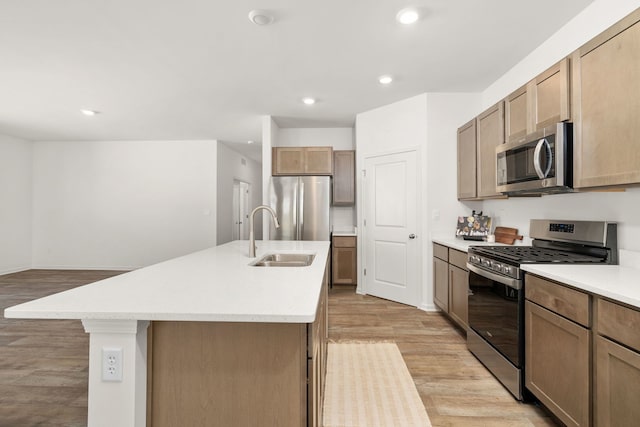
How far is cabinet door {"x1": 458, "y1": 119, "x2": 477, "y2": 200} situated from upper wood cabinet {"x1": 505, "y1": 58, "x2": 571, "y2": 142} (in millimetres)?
594

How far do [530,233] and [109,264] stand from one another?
7102 millimetres

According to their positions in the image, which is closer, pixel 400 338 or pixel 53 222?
pixel 400 338

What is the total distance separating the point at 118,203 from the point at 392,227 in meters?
5.48

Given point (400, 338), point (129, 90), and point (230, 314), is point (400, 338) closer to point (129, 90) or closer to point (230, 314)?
point (230, 314)

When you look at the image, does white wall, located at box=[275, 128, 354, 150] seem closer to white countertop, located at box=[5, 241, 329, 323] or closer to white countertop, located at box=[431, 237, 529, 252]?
white countertop, located at box=[431, 237, 529, 252]

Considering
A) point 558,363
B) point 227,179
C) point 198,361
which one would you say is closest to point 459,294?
point 558,363

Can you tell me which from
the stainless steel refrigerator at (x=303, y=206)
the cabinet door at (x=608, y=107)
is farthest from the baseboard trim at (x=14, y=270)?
the cabinet door at (x=608, y=107)

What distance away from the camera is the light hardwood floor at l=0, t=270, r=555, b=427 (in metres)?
1.85

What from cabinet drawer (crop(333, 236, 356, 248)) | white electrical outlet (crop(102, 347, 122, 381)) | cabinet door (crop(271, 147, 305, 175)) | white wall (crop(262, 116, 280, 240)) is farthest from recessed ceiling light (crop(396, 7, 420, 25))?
cabinet drawer (crop(333, 236, 356, 248))

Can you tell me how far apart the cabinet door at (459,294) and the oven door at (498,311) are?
0.67 feet

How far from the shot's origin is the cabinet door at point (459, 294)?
277cm

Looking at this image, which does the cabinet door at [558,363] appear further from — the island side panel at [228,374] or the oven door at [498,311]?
the island side panel at [228,374]

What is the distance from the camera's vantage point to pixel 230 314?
1017 mm

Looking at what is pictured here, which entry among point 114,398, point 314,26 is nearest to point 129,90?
point 314,26
